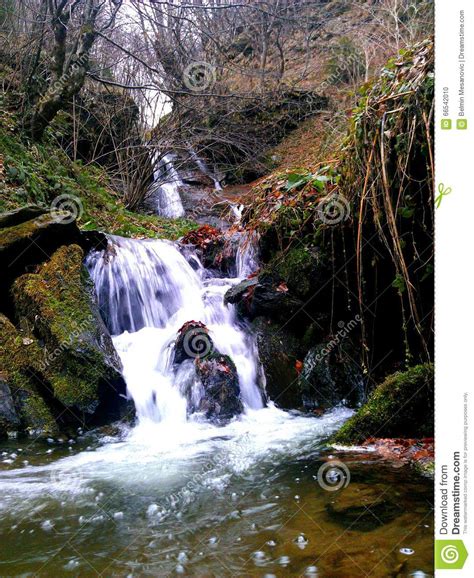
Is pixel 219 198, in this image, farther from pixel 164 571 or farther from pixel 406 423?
pixel 164 571

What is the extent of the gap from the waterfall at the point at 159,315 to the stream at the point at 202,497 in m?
0.03

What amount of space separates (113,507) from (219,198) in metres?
11.3

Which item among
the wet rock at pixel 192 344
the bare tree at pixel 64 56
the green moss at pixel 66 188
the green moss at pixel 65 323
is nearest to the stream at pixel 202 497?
the wet rock at pixel 192 344

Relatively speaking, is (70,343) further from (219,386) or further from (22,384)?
(219,386)

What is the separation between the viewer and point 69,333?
16.0 ft

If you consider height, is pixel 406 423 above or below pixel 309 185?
below

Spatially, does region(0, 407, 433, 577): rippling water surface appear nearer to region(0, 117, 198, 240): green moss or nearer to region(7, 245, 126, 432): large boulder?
region(7, 245, 126, 432): large boulder

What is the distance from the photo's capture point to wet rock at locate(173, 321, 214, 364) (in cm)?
542

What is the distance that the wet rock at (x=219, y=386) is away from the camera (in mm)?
4961

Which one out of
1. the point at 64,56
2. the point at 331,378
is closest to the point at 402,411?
the point at 331,378

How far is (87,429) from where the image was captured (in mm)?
4543

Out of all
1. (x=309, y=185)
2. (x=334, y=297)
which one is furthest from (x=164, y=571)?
(x=309, y=185)

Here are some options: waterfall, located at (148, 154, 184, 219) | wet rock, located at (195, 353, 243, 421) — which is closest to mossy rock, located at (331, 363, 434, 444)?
wet rock, located at (195, 353, 243, 421)

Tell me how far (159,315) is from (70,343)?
2.03m
